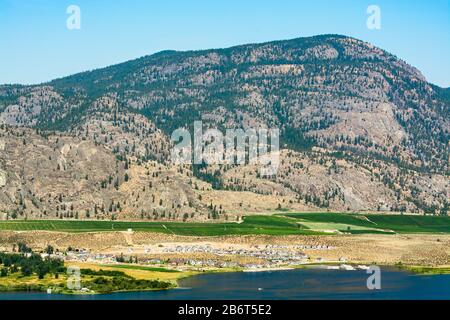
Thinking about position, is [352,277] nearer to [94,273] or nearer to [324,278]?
[324,278]

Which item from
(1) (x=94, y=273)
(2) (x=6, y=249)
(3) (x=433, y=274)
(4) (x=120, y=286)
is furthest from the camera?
(2) (x=6, y=249)
